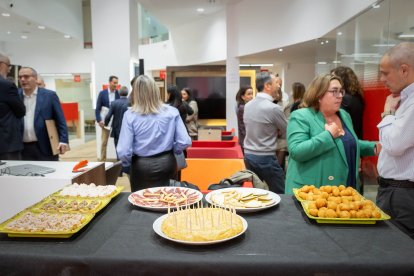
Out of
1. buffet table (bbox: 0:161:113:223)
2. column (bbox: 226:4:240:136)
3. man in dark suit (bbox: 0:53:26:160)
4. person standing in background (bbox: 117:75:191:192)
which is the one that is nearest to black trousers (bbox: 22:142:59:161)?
man in dark suit (bbox: 0:53:26:160)

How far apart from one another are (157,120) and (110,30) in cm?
520

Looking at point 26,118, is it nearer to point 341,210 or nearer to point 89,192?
point 89,192

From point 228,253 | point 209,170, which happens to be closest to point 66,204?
point 228,253

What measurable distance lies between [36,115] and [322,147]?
8.46 ft

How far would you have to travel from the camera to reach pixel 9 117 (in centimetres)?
316

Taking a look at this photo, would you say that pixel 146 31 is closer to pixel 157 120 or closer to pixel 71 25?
pixel 71 25

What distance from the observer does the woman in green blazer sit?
210 centimetres

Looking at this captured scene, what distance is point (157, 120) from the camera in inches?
110

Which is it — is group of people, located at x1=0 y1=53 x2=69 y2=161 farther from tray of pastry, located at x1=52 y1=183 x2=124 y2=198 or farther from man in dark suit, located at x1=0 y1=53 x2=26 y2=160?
tray of pastry, located at x1=52 y1=183 x2=124 y2=198

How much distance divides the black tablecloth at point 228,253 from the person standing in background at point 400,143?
44cm

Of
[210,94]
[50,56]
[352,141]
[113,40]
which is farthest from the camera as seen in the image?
[50,56]

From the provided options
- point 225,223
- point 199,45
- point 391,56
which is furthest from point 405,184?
point 199,45

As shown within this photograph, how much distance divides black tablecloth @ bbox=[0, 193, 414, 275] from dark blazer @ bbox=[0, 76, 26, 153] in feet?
6.99

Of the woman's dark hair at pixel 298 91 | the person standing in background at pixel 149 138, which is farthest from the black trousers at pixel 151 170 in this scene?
the woman's dark hair at pixel 298 91
